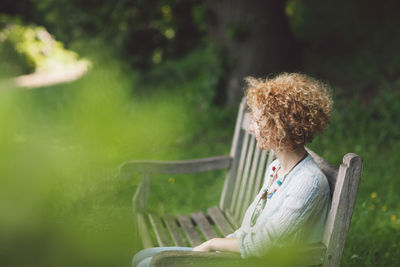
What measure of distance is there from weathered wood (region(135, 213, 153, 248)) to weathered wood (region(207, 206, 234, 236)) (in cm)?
50

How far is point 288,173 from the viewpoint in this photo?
1.84 metres

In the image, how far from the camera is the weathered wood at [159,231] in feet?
7.99

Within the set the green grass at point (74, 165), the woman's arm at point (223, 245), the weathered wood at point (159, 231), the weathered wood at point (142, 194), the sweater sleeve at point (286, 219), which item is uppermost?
the green grass at point (74, 165)

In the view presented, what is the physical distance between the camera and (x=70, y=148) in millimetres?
812

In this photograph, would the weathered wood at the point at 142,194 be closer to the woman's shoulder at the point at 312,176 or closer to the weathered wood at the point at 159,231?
the weathered wood at the point at 159,231

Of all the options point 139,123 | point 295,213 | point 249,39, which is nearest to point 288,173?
point 295,213

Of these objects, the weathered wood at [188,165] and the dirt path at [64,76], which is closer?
the dirt path at [64,76]

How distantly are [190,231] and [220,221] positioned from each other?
250mm

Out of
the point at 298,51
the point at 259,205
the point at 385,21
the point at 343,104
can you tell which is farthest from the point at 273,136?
the point at 385,21

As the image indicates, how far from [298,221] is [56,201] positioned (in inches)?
45.2

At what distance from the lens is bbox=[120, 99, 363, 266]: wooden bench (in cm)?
157

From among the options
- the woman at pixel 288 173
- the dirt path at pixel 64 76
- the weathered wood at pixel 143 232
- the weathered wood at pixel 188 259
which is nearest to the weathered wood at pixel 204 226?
the weathered wood at pixel 143 232

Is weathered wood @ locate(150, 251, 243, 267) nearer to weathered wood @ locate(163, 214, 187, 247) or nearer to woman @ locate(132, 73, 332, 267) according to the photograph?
woman @ locate(132, 73, 332, 267)

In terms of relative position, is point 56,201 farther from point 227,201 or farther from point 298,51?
point 298,51
